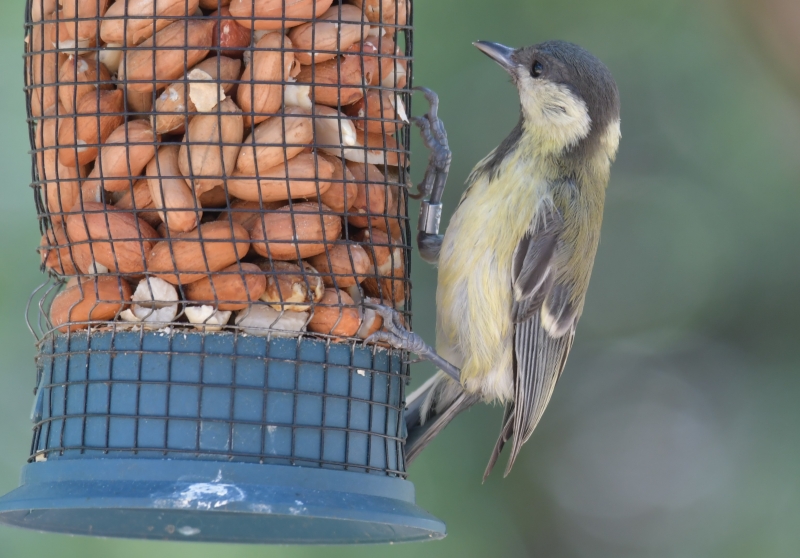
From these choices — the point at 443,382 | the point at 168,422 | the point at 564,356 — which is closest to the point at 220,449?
the point at 168,422

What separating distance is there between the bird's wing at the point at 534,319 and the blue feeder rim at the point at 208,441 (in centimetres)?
83

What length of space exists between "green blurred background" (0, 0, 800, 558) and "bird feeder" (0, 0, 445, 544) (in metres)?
1.27

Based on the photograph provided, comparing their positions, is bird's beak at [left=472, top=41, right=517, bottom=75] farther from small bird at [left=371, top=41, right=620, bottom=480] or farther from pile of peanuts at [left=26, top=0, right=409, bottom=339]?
pile of peanuts at [left=26, top=0, right=409, bottom=339]

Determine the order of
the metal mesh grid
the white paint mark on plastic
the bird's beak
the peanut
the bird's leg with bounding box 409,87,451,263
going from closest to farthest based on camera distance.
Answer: the metal mesh grid
the peanut
the white paint mark on plastic
the bird's leg with bounding box 409,87,451,263
the bird's beak

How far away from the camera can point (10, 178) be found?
346cm

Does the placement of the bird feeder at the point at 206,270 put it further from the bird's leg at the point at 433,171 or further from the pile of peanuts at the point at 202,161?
the bird's leg at the point at 433,171

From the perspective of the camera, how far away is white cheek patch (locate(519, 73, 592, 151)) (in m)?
3.14

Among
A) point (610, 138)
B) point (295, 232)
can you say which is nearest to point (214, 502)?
point (295, 232)

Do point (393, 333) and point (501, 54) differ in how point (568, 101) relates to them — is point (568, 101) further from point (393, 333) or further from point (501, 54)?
point (393, 333)

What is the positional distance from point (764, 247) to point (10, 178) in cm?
284

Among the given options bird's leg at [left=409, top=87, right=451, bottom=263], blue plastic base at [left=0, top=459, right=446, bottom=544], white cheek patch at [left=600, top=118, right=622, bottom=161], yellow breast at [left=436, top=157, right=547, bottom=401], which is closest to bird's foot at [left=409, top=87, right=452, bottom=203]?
bird's leg at [left=409, top=87, right=451, bottom=263]

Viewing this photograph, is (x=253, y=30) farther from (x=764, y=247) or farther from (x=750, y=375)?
(x=750, y=375)

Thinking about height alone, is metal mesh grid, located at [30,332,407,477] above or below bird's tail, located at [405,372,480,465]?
above

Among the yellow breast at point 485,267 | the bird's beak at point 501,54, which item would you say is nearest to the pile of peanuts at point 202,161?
the yellow breast at point 485,267
